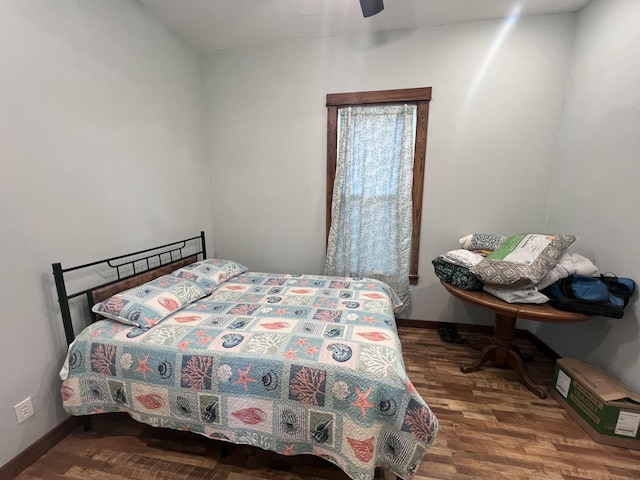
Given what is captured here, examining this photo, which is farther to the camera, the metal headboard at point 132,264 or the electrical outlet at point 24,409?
the metal headboard at point 132,264

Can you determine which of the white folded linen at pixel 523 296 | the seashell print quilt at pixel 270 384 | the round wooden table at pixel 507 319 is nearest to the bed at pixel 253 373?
the seashell print quilt at pixel 270 384

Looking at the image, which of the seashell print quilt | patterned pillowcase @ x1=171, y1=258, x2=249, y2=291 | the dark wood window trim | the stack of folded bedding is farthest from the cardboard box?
patterned pillowcase @ x1=171, y1=258, x2=249, y2=291

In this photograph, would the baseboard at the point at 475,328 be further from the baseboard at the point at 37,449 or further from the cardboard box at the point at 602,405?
the baseboard at the point at 37,449

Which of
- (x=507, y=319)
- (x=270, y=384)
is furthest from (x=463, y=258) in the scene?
(x=270, y=384)

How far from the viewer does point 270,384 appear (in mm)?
1236

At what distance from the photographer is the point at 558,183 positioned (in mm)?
2307

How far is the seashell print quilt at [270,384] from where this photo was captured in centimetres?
114

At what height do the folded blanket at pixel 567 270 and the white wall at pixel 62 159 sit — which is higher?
the white wall at pixel 62 159

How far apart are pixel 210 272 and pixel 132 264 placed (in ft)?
1.80

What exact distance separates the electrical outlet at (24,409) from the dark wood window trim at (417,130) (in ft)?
7.85

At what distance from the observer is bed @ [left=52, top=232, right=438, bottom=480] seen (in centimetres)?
115

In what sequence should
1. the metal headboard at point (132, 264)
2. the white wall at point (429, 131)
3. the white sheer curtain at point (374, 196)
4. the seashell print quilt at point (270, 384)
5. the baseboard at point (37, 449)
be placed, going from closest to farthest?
the seashell print quilt at point (270, 384) < the baseboard at point (37, 449) < the metal headboard at point (132, 264) < the white wall at point (429, 131) < the white sheer curtain at point (374, 196)

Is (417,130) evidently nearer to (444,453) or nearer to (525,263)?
(525,263)

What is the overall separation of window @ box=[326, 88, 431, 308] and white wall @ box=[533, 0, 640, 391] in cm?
111
